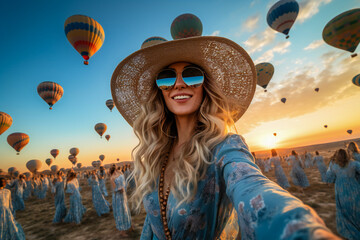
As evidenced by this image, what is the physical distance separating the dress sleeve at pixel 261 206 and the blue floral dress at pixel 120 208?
7.40m

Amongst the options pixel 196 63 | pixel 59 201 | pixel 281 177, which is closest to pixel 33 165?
pixel 59 201

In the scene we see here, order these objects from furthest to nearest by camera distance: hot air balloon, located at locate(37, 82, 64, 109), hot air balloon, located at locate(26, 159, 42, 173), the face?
hot air balloon, located at locate(26, 159, 42, 173) < hot air balloon, located at locate(37, 82, 64, 109) < the face

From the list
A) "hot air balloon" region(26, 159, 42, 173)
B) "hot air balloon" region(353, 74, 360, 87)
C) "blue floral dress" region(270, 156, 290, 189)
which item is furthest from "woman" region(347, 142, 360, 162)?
"hot air balloon" region(26, 159, 42, 173)

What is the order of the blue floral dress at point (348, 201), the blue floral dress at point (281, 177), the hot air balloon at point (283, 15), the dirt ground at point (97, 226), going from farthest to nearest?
the hot air balloon at point (283, 15), the blue floral dress at point (281, 177), the dirt ground at point (97, 226), the blue floral dress at point (348, 201)

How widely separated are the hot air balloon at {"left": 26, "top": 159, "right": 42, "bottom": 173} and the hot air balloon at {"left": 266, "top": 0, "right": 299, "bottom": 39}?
2052 inches

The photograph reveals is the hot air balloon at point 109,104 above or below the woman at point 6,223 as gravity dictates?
above

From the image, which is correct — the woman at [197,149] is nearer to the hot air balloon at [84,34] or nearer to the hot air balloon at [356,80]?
the hot air balloon at [84,34]

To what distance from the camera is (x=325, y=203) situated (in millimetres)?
7469

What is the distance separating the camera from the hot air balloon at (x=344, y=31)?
1337 centimetres

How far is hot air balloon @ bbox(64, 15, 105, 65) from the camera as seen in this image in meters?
13.0

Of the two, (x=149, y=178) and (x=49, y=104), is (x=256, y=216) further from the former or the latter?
(x=49, y=104)

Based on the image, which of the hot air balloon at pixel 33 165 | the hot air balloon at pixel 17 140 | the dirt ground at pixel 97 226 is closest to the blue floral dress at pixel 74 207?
the dirt ground at pixel 97 226

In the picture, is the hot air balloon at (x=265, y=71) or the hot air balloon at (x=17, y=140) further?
the hot air balloon at (x=17, y=140)

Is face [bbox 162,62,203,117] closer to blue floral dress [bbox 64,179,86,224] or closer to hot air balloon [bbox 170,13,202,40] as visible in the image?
blue floral dress [bbox 64,179,86,224]
